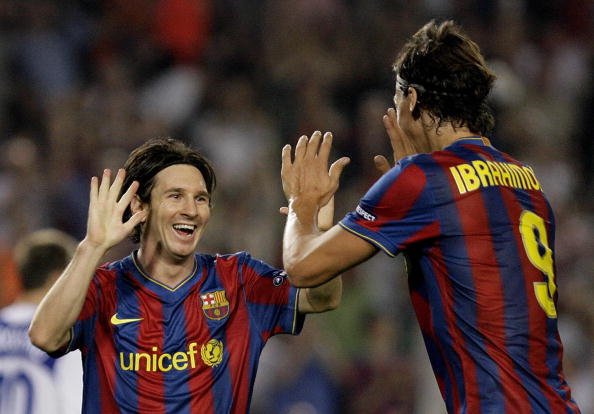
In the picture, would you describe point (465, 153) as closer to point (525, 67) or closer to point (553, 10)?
point (525, 67)

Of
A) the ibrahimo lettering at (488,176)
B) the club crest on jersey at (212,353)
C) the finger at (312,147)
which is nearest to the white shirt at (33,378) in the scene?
the club crest on jersey at (212,353)

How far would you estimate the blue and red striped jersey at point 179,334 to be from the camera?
155 inches

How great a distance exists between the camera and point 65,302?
3.72 m

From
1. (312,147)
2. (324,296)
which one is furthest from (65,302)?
(312,147)

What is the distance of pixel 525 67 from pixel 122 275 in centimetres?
708

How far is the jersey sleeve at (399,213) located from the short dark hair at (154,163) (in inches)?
37.5

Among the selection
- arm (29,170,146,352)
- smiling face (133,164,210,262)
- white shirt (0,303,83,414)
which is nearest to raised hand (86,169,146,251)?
arm (29,170,146,352)

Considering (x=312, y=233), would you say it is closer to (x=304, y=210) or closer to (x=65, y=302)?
(x=304, y=210)

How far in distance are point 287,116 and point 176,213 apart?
17.6 feet

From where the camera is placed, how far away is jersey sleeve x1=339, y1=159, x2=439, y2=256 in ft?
11.6

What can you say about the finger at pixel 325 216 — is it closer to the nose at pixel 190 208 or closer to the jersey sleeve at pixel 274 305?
the jersey sleeve at pixel 274 305

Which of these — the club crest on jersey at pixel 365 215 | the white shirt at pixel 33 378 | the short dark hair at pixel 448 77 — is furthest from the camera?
the white shirt at pixel 33 378

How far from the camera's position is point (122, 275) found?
13.6 ft

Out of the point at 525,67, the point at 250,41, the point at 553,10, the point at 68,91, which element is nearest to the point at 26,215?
the point at 68,91
